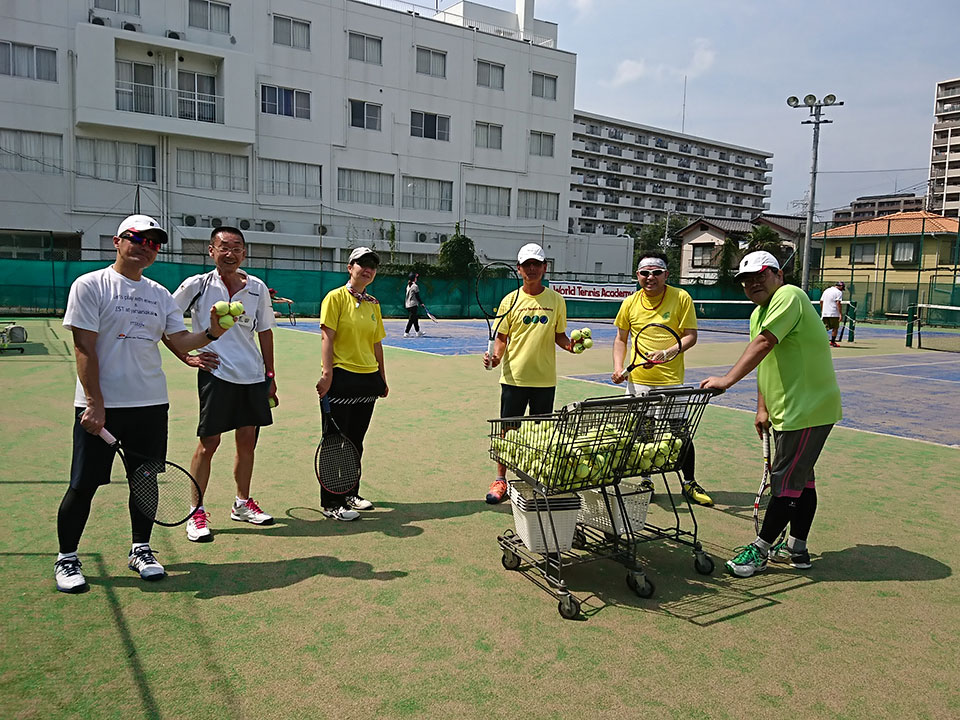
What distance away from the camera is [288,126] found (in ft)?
124

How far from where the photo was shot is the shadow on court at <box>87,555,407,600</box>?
4.24 m

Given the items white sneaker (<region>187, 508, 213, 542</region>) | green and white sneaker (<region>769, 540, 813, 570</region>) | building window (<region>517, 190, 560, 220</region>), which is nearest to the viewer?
green and white sneaker (<region>769, 540, 813, 570</region>)

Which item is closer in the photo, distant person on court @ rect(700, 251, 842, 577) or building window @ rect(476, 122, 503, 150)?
distant person on court @ rect(700, 251, 842, 577)

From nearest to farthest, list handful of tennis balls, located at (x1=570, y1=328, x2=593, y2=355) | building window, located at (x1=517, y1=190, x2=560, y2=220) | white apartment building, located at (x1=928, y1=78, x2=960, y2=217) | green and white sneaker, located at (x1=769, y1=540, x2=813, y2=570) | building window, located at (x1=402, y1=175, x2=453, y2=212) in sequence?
green and white sneaker, located at (x1=769, y1=540, x2=813, y2=570)
handful of tennis balls, located at (x1=570, y1=328, x2=593, y2=355)
building window, located at (x1=402, y1=175, x2=453, y2=212)
building window, located at (x1=517, y1=190, x2=560, y2=220)
white apartment building, located at (x1=928, y1=78, x2=960, y2=217)

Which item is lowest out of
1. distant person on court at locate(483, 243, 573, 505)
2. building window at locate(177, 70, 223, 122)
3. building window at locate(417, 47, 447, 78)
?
distant person on court at locate(483, 243, 573, 505)

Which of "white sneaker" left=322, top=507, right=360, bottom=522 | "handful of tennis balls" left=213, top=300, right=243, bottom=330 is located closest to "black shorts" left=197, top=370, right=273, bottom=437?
"handful of tennis balls" left=213, top=300, right=243, bottom=330

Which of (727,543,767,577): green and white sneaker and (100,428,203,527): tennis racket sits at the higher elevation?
(100,428,203,527): tennis racket

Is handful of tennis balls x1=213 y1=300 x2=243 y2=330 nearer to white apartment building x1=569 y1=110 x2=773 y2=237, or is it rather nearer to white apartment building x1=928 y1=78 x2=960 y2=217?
white apartment building x1=569 y1=110 x2=773 y2=237

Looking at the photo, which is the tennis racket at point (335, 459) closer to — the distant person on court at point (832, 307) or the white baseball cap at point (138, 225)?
the white baseball cap at point (138, 225)

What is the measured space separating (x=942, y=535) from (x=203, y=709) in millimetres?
5352

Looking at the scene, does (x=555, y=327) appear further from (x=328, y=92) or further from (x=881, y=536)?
(x=328, y=92)

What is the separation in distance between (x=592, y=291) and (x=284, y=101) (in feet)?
61.7

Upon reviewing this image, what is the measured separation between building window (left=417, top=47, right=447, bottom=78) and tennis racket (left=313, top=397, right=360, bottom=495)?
3982cm

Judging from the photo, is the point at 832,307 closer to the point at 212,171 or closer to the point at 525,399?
the point at 525,399
